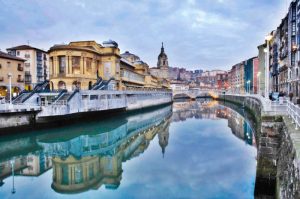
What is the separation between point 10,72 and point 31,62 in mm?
26631

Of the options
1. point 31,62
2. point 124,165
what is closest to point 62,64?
point 31,62

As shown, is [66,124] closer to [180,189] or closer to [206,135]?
[206,135]

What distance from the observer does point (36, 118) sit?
31.2m

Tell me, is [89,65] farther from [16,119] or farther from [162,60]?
[162,60]

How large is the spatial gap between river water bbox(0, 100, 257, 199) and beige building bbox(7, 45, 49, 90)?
52.2 m

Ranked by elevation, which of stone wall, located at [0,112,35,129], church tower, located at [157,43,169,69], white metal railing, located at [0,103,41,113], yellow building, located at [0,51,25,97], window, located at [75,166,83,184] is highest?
church tower, located at [157,43,169,69]

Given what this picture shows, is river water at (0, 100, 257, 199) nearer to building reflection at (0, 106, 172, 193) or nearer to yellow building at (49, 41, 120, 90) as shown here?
building reflection at (0, 106, 172, 193)

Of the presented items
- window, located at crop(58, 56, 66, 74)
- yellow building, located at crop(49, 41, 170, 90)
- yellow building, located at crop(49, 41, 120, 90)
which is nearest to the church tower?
yellow building, located at crop(49, 41, 170, 90)

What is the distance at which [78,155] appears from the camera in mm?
22469

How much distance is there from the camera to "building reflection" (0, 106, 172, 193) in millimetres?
16688

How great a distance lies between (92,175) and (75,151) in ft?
23.1

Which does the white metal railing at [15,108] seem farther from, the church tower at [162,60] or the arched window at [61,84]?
the church tower at [162,60]

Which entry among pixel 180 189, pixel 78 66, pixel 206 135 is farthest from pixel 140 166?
pixel 78 66

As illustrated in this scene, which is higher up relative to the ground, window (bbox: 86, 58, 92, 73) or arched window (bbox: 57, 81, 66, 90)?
window (bbox: 86, 58, 92, 73)
